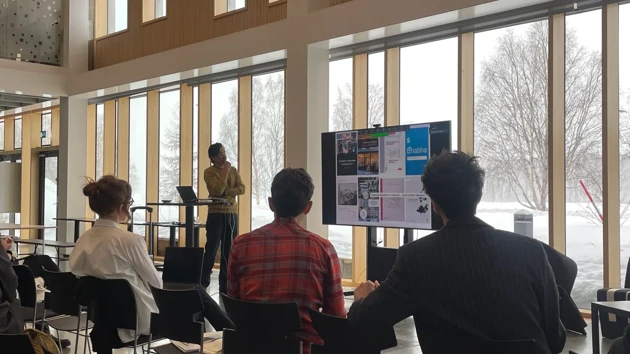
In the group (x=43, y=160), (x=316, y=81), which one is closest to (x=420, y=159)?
(x=316, y=81)

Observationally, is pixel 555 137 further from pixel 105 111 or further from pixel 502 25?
pixel 105 111

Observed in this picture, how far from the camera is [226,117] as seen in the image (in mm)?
8875

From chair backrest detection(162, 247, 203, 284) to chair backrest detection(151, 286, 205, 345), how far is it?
94 cm

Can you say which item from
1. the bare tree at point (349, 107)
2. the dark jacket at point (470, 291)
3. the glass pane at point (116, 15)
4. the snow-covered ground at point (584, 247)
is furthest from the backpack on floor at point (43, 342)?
the glass pane at point (116, 15)

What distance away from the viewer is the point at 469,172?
5.94 ft

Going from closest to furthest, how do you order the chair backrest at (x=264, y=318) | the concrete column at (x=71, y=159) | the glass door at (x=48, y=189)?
the chair backrest at (x=264, y=318)
the concrete column at (x=71, y=159)
the glass door at (x=48, y=189)

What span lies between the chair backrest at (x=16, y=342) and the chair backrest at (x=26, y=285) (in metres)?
1.62

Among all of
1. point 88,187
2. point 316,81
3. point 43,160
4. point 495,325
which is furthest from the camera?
point 43,160

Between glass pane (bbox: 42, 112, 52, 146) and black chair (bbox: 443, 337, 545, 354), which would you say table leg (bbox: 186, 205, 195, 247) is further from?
glass pane (bbox: 42, 112, 52, 146)

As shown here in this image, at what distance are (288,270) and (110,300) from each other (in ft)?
3.84

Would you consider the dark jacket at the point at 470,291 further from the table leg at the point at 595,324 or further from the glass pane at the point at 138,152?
the glass pane at the point at 138,152

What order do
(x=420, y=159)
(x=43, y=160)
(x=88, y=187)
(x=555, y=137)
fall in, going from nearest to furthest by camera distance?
(x=88, y=187), (x=420, y=159), (x=555, y=137), (x=43, y=160)

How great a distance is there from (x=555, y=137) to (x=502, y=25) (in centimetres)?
128

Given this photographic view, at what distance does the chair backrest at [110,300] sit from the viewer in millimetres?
3006
